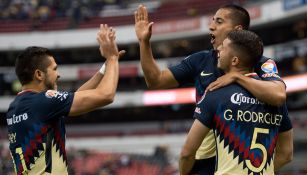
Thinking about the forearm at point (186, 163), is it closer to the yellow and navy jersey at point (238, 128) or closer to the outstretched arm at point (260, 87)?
the yellow and navy jersey at point (238, 128)

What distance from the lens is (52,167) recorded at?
4.57 meters

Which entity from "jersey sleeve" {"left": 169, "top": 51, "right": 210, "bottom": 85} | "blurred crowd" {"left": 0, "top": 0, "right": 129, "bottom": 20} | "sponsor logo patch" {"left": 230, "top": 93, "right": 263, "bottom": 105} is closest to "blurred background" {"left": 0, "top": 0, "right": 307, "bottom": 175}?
"blurred crowd" {"left": 0, "top": 0, "right": 129, "bottom": 20}

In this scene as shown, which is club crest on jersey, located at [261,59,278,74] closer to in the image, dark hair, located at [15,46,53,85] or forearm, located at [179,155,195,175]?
forearm, located at [179,155,195,175]

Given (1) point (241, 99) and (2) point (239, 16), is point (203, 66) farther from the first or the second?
(1) point (241, 99)

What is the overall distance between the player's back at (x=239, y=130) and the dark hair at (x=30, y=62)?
1.52m

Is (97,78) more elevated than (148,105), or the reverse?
(97,78)

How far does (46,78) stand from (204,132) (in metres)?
1.53

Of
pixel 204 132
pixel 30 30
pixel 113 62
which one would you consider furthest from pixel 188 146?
pixel 30 30

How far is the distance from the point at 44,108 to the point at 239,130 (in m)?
1.62

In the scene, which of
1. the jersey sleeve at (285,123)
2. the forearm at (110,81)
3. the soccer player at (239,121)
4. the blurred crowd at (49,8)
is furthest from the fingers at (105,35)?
the blurred crowd at (49,8)

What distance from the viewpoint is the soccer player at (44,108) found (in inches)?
180

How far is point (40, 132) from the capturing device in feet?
15.0

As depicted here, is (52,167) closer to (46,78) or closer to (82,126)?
(46,78)

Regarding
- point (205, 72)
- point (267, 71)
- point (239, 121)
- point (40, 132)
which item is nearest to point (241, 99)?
point (239, 121)
